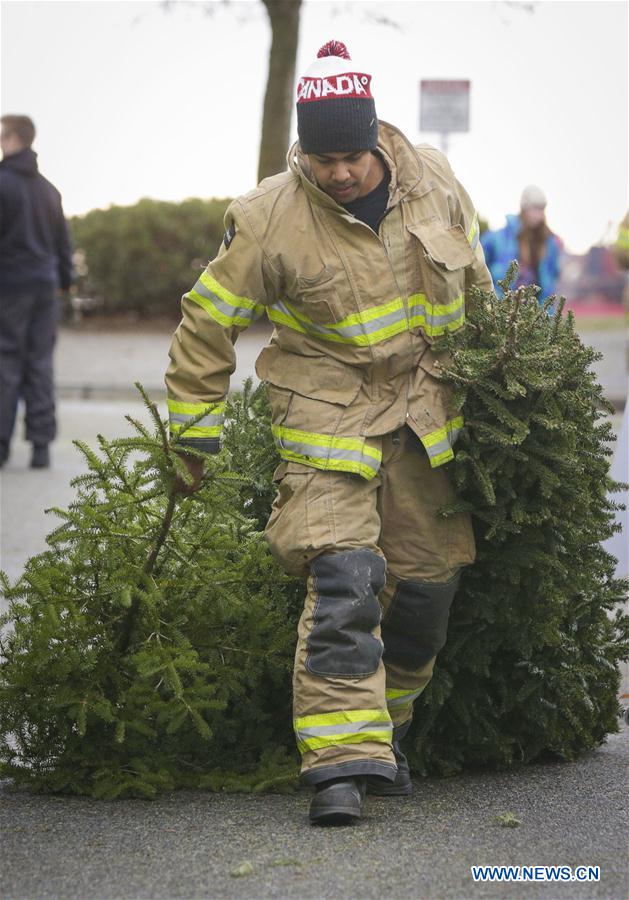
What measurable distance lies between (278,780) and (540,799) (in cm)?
75

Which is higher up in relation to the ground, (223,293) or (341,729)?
(223,293)

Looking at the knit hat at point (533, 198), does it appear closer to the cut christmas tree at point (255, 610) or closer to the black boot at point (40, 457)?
the black boot at point (40, 457)

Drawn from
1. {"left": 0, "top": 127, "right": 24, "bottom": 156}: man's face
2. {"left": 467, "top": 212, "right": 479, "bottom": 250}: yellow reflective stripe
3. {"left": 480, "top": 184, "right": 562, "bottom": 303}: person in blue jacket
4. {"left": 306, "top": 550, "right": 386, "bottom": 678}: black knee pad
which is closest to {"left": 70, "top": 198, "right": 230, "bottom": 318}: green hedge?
{"left": 0, "top": 127, "right": 24, "bottom": 156}: man's face

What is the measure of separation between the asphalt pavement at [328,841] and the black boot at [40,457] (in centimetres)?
727

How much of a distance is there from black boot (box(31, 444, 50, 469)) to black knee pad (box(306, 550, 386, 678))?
7664 millimetres

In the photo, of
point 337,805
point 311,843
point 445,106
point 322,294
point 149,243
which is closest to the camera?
point 311,843

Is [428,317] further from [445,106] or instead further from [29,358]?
[445,106]

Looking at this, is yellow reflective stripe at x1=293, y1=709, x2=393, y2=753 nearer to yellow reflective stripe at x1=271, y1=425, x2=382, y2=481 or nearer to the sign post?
yellow reflective stripe at x1=271, y1=425, x2=382, y2=481

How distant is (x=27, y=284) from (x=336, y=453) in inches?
314

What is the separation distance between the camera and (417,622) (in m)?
4.39

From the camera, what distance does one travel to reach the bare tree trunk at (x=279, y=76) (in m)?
17.1

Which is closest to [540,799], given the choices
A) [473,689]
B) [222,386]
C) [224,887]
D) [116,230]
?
[473,689]

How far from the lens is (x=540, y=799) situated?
170 inches

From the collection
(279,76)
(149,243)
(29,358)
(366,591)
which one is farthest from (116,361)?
(366,591)
